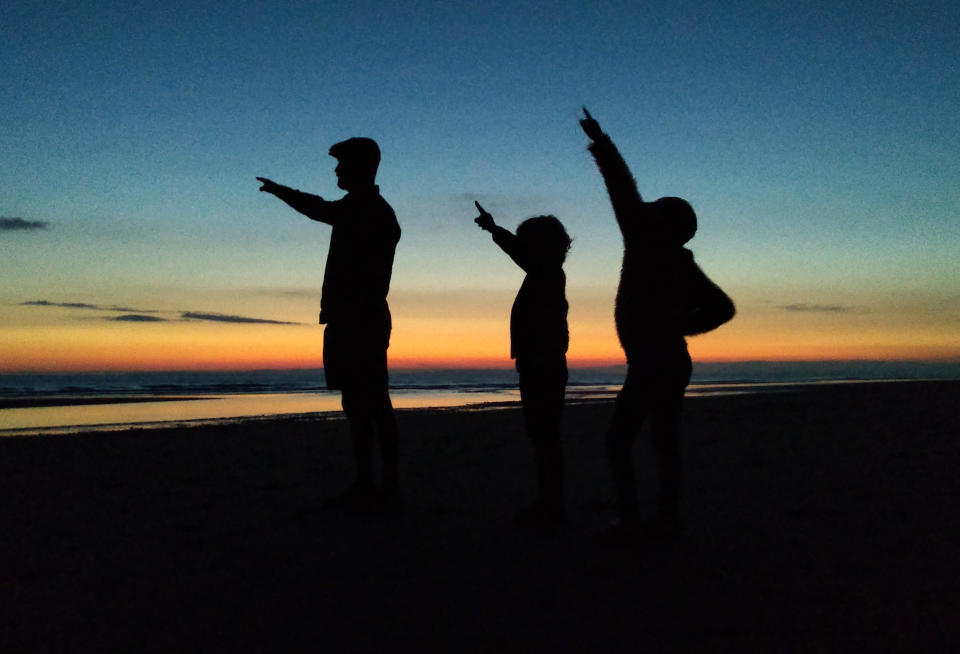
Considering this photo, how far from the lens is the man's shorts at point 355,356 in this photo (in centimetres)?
464

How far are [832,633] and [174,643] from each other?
2212 millimetres

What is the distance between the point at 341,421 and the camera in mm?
11906

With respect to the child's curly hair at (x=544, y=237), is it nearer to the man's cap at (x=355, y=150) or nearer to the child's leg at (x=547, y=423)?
the child's leg at (x=547, y=423)

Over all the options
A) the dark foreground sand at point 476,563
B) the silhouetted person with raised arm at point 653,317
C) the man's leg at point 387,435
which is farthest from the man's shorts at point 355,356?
the silhouetted person with raised arm at point 653,317

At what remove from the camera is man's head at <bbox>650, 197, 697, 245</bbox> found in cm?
372

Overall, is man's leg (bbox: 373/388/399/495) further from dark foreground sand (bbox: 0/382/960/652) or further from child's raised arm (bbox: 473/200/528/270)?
child's raised arm (bbox: 473/200/528/270)

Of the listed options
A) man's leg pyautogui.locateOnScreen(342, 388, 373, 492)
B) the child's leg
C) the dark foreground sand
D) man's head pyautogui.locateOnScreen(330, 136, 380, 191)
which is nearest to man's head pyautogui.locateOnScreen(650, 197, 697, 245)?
the child's leg

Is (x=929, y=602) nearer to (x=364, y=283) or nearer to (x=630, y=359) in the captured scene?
(x=630, y=359)

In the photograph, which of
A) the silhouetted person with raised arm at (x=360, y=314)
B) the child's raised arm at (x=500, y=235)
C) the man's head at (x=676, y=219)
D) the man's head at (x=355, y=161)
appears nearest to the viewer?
the man's head at (x=676, y=219)

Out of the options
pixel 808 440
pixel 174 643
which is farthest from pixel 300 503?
pixel 808 440

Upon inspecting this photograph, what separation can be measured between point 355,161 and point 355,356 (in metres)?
1.31

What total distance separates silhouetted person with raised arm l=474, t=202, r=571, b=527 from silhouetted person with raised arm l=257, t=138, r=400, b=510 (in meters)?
0.93

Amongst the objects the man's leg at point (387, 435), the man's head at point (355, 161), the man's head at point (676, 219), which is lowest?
the man's leg at point (387, 435)

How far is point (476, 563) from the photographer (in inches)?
130
